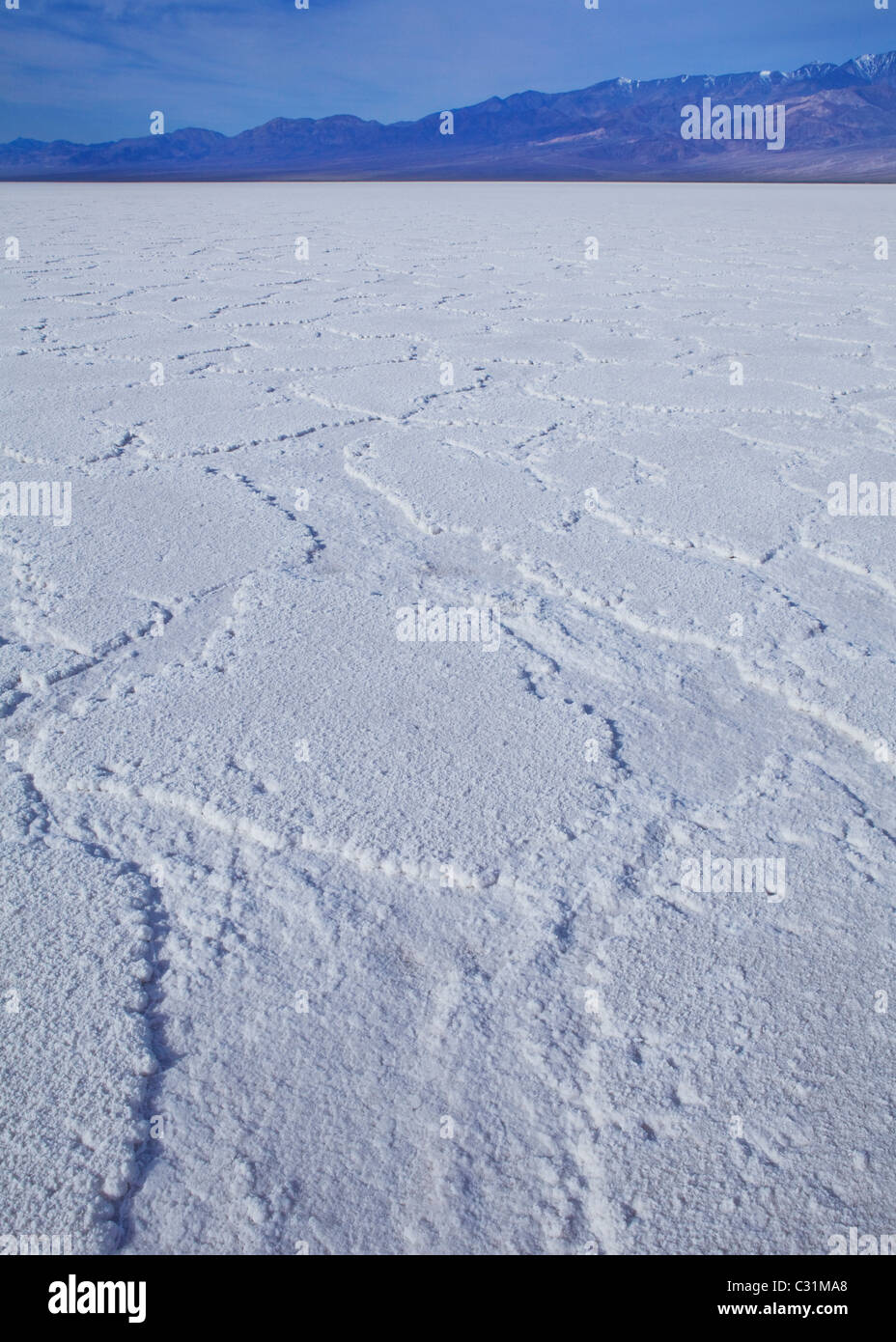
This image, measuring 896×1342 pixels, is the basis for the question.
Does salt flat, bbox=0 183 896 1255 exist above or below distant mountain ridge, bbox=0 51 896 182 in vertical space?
below

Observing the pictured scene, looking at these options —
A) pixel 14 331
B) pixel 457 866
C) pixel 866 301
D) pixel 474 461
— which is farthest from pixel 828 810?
pixel 866 301

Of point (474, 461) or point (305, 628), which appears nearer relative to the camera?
point (305, 628)

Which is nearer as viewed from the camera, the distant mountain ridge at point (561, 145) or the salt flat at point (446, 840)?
the salt flat at point (446, 840)

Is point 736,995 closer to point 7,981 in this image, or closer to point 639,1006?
point 639,1006

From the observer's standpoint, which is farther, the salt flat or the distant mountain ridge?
the distant mountain ridge

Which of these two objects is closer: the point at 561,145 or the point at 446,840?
the point at 446,840
